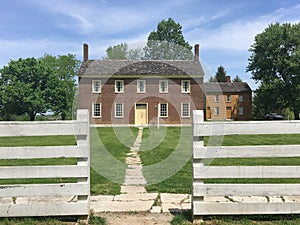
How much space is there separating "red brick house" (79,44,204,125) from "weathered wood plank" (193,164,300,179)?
89.2 feet

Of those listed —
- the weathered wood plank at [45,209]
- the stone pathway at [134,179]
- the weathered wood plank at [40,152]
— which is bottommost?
the stone pathway at [134,179]

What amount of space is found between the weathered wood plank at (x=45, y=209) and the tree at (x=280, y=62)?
4085cm

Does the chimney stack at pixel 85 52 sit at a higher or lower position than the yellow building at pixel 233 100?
higher

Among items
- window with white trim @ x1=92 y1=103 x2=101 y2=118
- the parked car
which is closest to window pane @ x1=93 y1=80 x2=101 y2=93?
window with white trim @ x1=92 y1=103 x2=101 y2=118

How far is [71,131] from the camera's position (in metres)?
3.70

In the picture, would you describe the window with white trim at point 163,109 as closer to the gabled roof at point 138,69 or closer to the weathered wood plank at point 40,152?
the gabled roof at point 138,69

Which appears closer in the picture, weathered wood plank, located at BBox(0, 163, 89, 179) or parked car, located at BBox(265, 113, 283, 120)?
weathered wood plank, located at BBox(0, 163, 89, 179)

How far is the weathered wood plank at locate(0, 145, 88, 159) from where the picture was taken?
3.62 meters

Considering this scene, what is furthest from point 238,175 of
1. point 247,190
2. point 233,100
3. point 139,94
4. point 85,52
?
point 233,100

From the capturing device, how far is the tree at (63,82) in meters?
47.2

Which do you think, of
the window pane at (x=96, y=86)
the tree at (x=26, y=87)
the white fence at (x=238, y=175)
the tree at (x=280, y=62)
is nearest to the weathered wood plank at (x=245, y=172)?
the white fence at (x=238, y=175)

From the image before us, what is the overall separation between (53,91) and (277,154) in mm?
46249

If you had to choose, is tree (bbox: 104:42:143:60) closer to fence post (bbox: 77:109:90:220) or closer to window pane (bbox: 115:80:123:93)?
fence post (bbox: 77:109:90:220)

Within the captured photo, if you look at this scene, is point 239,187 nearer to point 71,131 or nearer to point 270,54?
point 71,131
